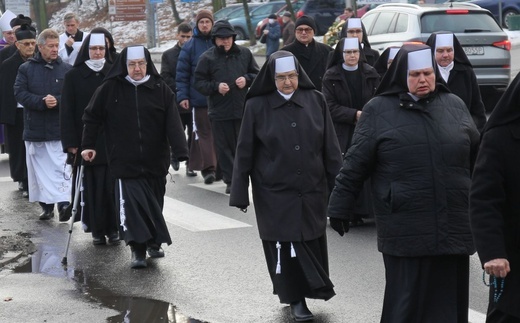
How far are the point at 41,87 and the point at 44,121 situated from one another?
37 centimetres

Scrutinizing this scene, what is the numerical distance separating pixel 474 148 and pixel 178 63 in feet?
26.8

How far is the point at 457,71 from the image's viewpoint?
9578mm

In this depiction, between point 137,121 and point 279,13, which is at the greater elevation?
point 137,121

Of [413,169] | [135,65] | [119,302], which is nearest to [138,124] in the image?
[135,65]

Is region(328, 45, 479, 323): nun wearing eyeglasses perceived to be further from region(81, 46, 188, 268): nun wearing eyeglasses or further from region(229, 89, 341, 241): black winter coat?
region(81, 46, 188, 268): nun wearing eyeglasses

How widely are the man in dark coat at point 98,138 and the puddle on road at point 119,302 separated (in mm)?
759

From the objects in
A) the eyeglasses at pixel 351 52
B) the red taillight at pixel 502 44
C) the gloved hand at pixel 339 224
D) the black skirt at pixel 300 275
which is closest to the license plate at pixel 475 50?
the red taillight at pixel 502 44

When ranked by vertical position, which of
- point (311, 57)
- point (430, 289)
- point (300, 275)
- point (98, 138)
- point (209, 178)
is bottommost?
point (209, 178)

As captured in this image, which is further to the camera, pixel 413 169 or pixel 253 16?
pixel 253 16

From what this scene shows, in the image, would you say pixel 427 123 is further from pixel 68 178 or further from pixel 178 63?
pixel 178 63

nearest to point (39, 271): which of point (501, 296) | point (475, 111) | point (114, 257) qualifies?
point (114, 257)

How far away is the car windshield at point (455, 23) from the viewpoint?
18.9 meters

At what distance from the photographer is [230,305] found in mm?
8109

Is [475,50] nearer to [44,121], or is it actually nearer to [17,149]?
[17,149]
